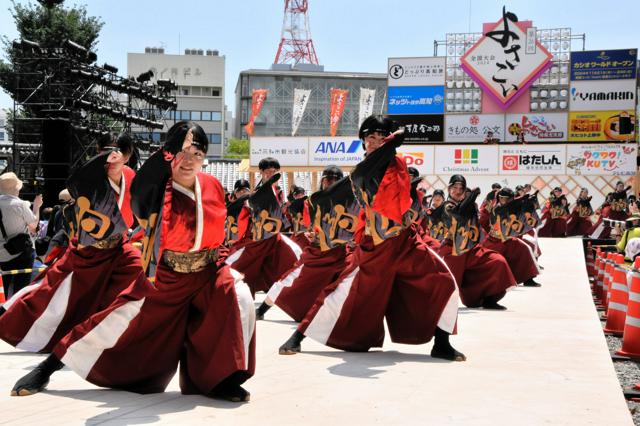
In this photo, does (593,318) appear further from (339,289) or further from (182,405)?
(182,405)

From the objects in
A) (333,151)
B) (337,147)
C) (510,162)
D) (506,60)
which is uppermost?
(506,60)


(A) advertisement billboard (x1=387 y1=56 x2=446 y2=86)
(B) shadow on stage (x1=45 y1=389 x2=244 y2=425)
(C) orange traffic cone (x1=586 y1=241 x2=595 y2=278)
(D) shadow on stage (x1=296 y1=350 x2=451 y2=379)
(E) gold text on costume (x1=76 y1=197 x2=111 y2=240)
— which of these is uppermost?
(A) advertisement billboard (x1=387 y1=56 x2=446 y2=86)

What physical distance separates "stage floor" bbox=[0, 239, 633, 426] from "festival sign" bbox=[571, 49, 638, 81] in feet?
88.2

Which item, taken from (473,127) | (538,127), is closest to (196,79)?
(473,127)

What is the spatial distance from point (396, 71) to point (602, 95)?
791 centimetres

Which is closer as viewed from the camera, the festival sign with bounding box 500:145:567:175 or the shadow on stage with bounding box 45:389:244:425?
the shadow on stage with bounding box 45:389:244:425

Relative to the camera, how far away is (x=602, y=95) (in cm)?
3269

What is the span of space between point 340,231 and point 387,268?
5.93 feet

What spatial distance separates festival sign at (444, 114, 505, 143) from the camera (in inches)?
1336

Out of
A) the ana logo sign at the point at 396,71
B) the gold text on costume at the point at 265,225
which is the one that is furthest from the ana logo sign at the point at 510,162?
the gold text on costume at the point at 265,225

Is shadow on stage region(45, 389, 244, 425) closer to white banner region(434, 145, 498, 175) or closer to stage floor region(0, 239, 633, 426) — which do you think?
stage floor region(0, 239, 633, 426)

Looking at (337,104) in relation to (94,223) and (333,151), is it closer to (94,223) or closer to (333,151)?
(333,151)

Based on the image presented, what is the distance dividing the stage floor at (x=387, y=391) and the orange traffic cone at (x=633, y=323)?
0.82 feet

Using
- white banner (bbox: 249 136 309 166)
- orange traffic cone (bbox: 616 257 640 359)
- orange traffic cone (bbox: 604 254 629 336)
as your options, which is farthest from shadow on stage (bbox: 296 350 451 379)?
white banner (bbox: 249 136 309 166)
